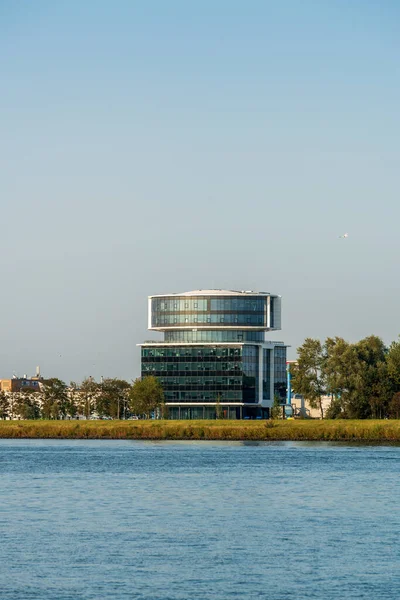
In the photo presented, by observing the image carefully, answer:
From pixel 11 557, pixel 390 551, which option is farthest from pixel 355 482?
pixel 11 557

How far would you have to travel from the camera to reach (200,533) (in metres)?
52.2

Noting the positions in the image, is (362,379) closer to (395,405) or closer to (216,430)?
(395,405)

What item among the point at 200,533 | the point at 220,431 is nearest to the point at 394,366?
the point at 220,431

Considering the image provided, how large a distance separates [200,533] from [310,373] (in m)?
140

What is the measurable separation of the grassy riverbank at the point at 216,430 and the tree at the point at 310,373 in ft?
38.1

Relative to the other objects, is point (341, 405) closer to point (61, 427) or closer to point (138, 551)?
point (61, 427)

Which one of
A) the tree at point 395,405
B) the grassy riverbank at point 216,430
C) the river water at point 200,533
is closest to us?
the river water at point 200,533

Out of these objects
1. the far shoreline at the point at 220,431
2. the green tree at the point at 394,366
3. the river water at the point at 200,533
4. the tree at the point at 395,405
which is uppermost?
the green tree at the point at 394,366

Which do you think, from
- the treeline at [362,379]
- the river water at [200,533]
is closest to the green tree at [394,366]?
the treeline at [362,379]

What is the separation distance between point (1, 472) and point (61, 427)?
3470 inches

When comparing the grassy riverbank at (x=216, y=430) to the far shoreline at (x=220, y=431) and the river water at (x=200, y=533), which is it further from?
the river water at (x=200, y=533)

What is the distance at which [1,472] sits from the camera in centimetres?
9112

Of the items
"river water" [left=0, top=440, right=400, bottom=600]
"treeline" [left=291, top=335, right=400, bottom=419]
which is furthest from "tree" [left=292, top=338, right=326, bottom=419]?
"river water" [left=0, top=440, right=400, bottom=600]

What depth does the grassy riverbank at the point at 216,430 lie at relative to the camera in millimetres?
158125
